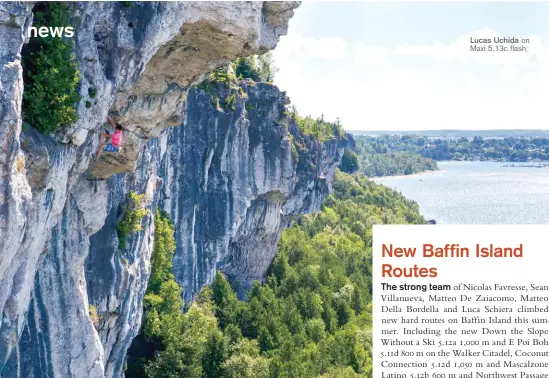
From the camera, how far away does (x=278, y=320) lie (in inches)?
1781

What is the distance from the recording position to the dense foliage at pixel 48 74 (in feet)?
48.4

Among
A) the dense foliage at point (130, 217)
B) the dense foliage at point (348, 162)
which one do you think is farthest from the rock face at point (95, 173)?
the dense foliage at point (348, 162)

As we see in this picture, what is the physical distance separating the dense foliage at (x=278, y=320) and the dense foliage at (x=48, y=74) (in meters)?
18.2

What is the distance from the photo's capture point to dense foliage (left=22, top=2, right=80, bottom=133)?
1475 centimetres

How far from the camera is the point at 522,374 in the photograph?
17203mm

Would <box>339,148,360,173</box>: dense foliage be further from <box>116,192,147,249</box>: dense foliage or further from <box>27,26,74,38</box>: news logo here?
<box>27,26,74,38</box>: news logo

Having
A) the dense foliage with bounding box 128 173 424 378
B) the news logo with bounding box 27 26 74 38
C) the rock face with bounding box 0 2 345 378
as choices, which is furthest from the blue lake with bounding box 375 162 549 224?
the news logo with bounding box 27 26 74 38

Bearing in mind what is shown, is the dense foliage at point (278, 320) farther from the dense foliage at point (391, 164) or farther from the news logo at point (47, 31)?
the dense foliage at point (391, 164)

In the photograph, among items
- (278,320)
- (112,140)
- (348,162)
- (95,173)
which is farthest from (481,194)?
(95,173)

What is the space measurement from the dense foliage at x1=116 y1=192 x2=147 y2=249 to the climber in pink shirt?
3.93 meters

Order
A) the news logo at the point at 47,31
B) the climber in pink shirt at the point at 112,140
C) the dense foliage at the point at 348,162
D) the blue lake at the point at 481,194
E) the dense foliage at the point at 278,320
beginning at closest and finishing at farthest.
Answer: the news logo at the point at 47,31 → the climber in pink shirt at the point at 112,140 → the dense foliage at the point at 278,320 → the blue lake at the point at 481,194 → the dense foliage at the point at 348,162

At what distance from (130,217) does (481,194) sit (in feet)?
390

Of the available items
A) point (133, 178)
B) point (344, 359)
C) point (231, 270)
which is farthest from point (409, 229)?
point (231, 270)

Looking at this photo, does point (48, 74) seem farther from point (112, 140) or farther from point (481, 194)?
point (481, 194)
